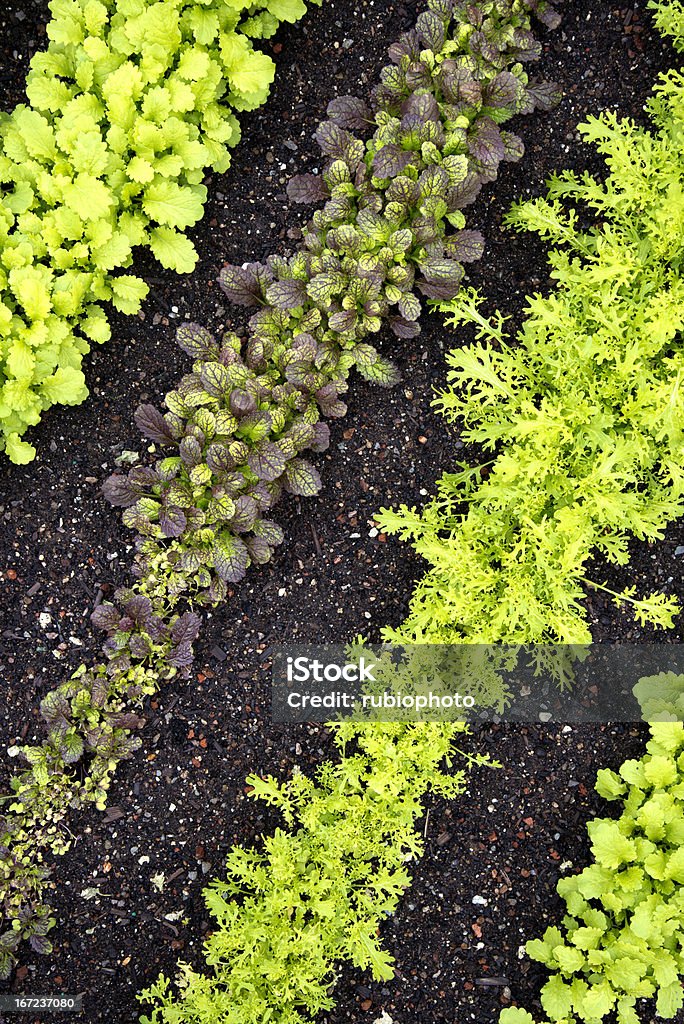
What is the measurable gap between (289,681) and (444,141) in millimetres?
2090

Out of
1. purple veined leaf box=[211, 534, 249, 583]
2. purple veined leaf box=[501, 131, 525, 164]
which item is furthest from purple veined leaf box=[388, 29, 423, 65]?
purple veined leaf box=[211, 534, 249, 583]

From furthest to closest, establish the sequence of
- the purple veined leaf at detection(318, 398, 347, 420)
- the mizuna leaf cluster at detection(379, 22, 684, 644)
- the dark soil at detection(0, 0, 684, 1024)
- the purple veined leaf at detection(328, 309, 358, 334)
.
Result: 1. the dark soil at detection(0, 0, 684, 1024)
2. the purple veined leaf at detection(318, 398, 347, 420)
3. the purple veined leaf at detection(328, 309, 358, 334)
4. the mizuna leaf cluster at detection(379, 22, 684, 644)

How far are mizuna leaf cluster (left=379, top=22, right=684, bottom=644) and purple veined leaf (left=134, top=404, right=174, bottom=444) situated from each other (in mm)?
879

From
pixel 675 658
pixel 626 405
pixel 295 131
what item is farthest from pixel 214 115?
pixel 675 658

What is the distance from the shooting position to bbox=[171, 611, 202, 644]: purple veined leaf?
3.08 m

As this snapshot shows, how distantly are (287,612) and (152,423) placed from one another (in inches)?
35.4

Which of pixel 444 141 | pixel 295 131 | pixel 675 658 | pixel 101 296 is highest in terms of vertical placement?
pixel 295 131

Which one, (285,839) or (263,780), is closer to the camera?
(285,839)

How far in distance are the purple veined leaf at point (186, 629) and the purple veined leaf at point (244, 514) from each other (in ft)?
1.25

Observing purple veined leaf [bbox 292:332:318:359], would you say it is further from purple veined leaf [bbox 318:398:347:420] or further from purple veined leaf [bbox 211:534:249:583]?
purple veined leaf [bbox 211:534:249:583]

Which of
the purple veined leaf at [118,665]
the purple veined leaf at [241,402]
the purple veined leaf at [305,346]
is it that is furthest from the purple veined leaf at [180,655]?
the purple veined leaf at [305,346]

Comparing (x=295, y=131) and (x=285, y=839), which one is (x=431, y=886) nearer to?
(x=285, y=839)

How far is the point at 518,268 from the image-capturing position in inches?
130

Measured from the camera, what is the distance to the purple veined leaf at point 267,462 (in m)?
2.95
